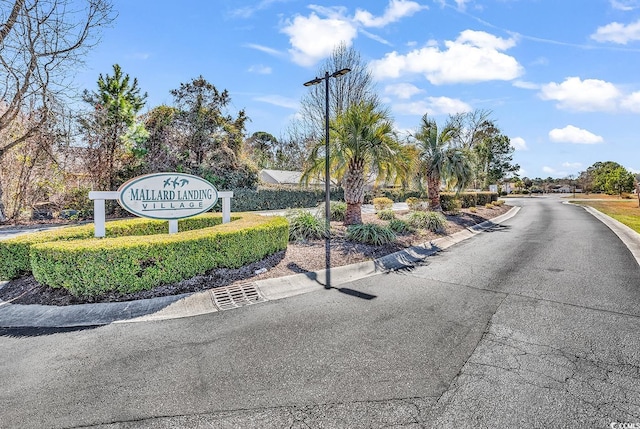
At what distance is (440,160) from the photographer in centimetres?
1459

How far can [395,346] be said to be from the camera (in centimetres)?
341

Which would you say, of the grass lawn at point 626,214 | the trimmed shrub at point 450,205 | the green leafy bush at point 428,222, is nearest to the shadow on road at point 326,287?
the green leafy bush at point 428,222

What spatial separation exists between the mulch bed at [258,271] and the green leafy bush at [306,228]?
315mm

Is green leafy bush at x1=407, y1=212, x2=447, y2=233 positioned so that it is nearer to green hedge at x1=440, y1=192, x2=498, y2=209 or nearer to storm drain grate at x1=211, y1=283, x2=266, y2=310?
green hedge at x1=440, y1=192, x2=498, y2=209

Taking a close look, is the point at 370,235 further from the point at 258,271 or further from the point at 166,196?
the point at 166,196

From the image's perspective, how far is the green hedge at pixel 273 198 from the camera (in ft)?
64.5

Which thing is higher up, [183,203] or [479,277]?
[183,203]

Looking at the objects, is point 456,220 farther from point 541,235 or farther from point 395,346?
point 395,346

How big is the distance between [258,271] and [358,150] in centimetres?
563

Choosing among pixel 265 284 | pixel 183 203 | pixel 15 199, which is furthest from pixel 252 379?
pixel 15 199

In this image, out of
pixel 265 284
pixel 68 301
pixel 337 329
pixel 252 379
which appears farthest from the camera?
pixel 265 284

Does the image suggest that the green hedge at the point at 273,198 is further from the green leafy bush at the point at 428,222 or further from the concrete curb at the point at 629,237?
the concrete curb at the point at 629,237

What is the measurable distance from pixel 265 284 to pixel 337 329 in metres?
2.01

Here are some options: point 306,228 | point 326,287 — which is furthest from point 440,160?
point 326,287
